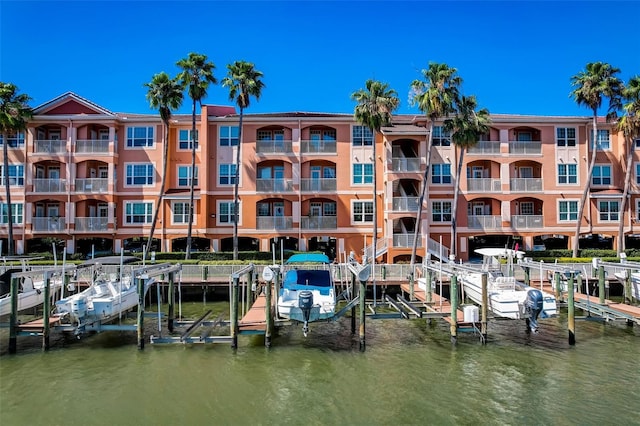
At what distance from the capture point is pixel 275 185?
37.2 metres

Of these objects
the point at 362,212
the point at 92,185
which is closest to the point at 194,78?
Result: the point at 92,185

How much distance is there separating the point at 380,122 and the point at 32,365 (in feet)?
83.9

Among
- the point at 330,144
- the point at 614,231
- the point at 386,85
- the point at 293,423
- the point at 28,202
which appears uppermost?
the point at 386,85

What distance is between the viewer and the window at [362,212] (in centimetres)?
3725

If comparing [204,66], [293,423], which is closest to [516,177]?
[204,66]

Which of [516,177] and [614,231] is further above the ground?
[516,177]

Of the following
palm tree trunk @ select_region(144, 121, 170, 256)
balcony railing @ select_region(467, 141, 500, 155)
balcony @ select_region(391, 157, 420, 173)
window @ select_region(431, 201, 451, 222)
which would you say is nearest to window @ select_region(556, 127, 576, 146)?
balcony railing @ select_region(467, 141, 500, 155)

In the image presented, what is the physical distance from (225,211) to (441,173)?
61.3 feet

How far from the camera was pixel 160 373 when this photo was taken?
14.8 meters

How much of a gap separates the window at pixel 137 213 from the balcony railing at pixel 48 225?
491 cm

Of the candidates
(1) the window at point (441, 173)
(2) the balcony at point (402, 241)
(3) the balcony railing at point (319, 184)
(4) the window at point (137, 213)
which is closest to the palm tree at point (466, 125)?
(1) the window at point (441, 173)

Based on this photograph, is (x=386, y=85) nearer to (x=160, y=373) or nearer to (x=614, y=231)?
(x=614, y=231)

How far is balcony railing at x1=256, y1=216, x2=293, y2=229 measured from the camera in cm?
3675

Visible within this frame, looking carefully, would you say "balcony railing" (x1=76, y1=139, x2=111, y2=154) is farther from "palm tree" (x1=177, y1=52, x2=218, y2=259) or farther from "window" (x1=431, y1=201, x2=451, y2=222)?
"window" (x1=431, y1=201, x2=451, y2=222)
